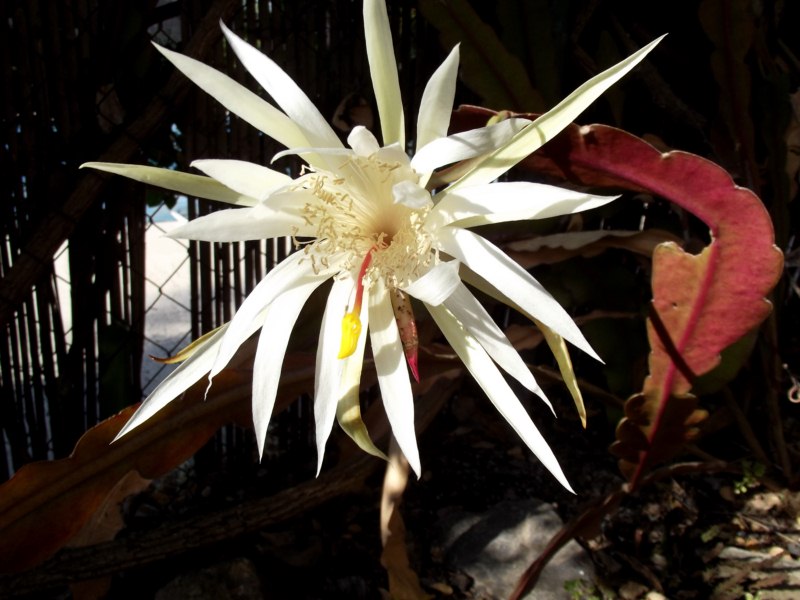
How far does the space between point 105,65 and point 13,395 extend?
0.63 m

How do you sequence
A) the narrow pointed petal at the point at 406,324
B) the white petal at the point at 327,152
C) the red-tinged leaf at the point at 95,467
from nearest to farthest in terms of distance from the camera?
the white petal at the point at 327,152 < the narrow pointed petal at the point at 406,324 < the red-tinged leaf at the point at 95,467

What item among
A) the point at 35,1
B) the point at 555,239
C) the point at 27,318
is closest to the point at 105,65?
the point at 35,1

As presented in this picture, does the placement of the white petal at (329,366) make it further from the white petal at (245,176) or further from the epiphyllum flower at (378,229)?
the white petal at (245,176)

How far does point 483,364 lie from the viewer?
55 centimetres

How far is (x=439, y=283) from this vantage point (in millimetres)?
482

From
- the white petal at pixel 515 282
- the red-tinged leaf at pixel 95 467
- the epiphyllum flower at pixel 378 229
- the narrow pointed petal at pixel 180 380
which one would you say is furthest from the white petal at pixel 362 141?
the red-tinged leaf at pixel 95 467

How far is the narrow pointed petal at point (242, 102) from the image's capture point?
52cm

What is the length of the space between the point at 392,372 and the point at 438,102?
25 cm

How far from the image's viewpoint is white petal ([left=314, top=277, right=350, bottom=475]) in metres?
Result: 0.55

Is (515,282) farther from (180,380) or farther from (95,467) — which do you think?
(95,467)

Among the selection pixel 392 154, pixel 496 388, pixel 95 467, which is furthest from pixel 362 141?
pixel 95 467

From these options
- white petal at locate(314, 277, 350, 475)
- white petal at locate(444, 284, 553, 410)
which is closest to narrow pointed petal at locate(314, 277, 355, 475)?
white petal at locate(314, 277, 350, 475)

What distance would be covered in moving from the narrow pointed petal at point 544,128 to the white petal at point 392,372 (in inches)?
5.6

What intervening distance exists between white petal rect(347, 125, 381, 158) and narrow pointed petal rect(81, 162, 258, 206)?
0.40 ft
